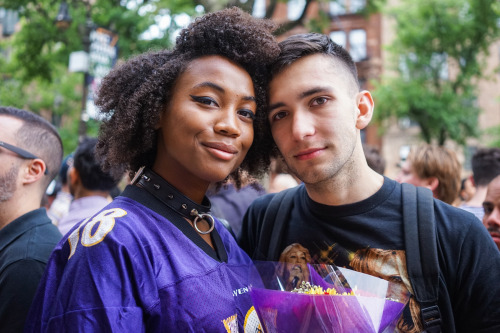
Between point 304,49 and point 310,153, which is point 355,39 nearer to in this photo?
point 304,49

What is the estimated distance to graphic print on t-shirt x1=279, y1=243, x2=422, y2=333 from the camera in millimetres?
1953

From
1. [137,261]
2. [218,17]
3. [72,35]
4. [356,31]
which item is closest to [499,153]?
[218,17]

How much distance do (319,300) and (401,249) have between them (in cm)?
75

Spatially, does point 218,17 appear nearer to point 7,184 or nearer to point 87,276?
point 87,276

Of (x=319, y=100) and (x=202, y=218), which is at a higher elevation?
(x=319, y=100)

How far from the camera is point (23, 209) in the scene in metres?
2.90

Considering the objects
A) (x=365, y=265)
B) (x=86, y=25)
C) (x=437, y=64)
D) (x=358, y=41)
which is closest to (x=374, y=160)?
(x=365, y=265)

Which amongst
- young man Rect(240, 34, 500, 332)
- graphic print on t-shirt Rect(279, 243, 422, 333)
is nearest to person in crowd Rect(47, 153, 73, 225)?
young man Rect(240, 34, 500, 332)

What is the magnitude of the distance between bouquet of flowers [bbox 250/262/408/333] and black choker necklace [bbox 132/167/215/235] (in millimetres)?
A: 397

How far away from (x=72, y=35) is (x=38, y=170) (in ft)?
35.7

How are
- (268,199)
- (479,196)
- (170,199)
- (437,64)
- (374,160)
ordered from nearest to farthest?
(170,199) → (268,199) → (479,196) → (374,160) → (437,64)

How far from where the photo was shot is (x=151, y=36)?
10.5 m

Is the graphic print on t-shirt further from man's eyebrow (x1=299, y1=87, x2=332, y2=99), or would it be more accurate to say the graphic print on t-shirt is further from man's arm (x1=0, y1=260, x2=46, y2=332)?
man's arm (x1=0, y1=260, x2=46, y2=332)

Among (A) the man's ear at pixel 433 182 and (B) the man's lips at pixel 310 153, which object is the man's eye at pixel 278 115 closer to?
(B) the man's lips at pixel 310 153
